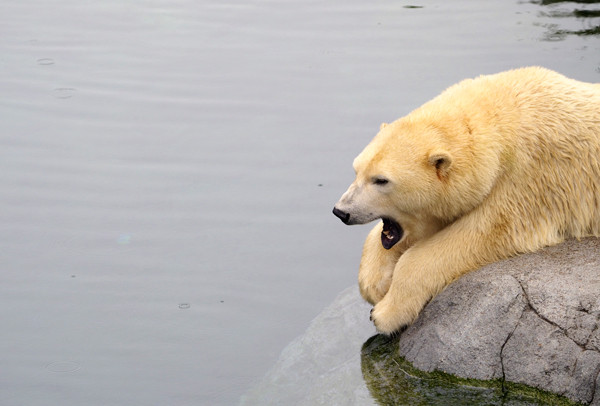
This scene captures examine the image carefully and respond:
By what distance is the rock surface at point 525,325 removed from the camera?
4.95 meters

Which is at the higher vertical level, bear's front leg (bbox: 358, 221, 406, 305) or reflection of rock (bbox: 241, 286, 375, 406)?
bear's front leg (bbox: 358, 221, 406, 305)

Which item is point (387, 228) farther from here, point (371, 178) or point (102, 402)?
point (102, 402)

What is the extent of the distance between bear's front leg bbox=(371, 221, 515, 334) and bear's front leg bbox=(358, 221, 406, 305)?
241 mm

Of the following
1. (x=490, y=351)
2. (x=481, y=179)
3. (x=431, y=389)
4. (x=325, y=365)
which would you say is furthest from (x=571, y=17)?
(x=431, y=389)

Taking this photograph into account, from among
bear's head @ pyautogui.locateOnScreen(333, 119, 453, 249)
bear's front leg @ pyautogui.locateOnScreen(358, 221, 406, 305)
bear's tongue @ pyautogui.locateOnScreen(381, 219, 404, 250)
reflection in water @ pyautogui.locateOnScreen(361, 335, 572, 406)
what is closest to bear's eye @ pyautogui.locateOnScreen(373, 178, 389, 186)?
bear's head @ pyautogui.locateOnScreen(333, 119, 453, 249)

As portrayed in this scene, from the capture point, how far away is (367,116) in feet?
28.9

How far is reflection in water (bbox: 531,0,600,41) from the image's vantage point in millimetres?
10898

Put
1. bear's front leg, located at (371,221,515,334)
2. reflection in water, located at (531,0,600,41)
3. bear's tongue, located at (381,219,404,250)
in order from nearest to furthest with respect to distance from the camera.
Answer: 1. bear's front leg, located at (371,221,515,334)
2. bear's tongue, located at (381,219,404,250)
3. reflection in water, located at (531,0,600,41)

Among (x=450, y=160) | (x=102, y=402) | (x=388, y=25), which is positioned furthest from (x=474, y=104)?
(x=388, y=25)

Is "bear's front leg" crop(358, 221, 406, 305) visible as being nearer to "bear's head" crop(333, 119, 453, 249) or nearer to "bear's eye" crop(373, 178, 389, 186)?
"bear's head" crop(333, 119, 453, 249)

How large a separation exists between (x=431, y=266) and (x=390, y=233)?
0.39 meters

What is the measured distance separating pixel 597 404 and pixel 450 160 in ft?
4.74

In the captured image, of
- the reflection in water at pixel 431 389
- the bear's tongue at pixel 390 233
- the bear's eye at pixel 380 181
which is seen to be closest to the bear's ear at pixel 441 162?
the bear's eye at pixel 380 181

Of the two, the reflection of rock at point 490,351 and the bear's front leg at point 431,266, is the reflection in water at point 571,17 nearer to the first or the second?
the bear's front leg at point 431,266
